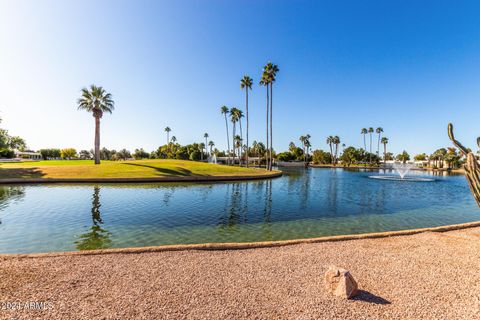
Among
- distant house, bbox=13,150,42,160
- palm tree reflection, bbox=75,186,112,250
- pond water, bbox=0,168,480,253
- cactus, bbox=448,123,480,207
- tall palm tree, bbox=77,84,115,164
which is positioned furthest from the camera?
distant house, bbox=13,150,42,160

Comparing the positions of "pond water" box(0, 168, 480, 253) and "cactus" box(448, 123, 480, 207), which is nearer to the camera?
"cactus" box(448, 123, 480, 207)

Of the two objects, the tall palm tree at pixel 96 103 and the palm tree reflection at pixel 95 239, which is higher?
the tall palm tree at pixel 96 103

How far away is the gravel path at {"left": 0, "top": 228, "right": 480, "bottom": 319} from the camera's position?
4.82m

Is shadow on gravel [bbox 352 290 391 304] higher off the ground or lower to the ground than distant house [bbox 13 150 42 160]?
lower

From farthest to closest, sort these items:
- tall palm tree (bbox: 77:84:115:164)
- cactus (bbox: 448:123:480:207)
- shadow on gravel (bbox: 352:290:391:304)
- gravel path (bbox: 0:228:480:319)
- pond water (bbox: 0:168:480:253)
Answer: tall palm tree (bbox: 77:84:115:164) → pond water (bbox: 0:168:480:253) → cactus (bbox: 448:123:480:207) → shadow on gravel (bbox: 352:290:391:304) → gravel path (bbox: 0:228:480:319)

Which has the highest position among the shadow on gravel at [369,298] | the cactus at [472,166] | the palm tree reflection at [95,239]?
the cactus at [472,166]

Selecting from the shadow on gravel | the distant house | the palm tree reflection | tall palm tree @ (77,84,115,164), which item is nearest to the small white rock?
the shadow on gravel

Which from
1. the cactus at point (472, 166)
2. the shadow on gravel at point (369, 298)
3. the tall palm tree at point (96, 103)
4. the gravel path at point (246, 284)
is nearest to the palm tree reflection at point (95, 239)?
the gravel path at point (246, 284)

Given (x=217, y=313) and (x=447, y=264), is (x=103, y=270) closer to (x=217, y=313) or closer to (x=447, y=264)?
(x=217, y=313)

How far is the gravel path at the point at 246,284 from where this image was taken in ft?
15.8

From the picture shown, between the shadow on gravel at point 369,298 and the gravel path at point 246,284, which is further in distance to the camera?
the shadow on gravel at point 369,298

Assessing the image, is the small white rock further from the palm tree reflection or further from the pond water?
the palm tree reflection

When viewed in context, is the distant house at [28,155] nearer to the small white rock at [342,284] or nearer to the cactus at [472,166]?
the small white rock at [342,284]

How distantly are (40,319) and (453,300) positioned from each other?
9.09m
